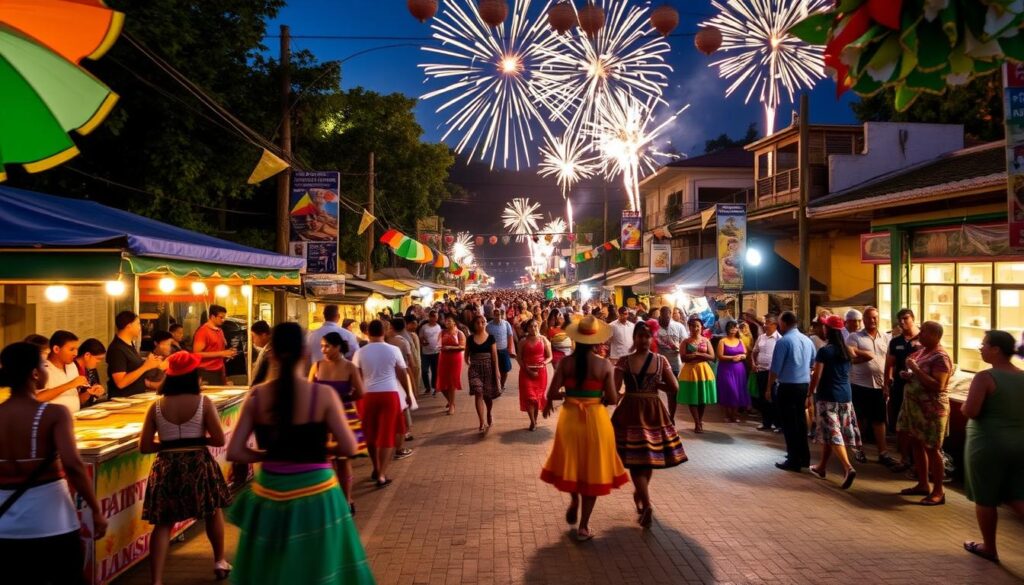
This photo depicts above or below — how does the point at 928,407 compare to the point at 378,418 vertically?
above

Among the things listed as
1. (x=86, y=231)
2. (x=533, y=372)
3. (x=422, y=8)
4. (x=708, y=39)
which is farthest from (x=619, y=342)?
(x=86, y=231)

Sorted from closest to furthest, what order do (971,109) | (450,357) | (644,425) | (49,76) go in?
(49,76)
(644,425)
(450,357)
(971,109)

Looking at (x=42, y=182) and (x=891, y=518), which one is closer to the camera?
(x=891, y=518)

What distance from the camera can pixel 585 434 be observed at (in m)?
5.95

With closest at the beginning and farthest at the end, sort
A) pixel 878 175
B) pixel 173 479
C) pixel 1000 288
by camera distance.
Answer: pixel 173 479 → pixel 1000 288 → pixel 878 175

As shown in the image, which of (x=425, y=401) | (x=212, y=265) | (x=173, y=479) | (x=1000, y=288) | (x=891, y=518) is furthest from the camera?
(x=425, y=401)

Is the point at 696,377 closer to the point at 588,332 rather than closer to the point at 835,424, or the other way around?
the point at 835,424

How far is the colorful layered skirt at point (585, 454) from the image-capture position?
A: 19.2 feet

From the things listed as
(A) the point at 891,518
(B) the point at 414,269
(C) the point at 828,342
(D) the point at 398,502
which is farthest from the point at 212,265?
(B) the point at 414,269

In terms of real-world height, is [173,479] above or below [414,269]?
below

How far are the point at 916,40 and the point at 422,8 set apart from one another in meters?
6.54

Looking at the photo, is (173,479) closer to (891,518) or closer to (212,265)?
(212,265)

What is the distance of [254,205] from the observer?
2728cm

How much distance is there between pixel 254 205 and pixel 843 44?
2730cm
